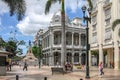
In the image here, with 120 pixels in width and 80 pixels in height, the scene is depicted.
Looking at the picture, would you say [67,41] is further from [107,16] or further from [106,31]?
[107,16]

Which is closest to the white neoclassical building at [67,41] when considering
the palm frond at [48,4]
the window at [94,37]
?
the window at [94,37]

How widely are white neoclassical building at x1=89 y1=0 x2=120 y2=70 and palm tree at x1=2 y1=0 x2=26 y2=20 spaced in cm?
3056

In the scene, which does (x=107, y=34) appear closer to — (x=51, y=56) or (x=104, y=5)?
(x=104, y=5)

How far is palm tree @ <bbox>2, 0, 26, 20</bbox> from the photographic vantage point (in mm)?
27172

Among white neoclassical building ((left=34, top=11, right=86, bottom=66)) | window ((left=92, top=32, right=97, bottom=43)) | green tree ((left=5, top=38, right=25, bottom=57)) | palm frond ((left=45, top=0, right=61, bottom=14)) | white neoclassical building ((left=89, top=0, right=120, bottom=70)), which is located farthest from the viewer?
white neoclassical building ((left=34, top=11, right=86, bottom=66))

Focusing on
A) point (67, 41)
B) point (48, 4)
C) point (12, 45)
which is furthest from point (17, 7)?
point (67, 41)

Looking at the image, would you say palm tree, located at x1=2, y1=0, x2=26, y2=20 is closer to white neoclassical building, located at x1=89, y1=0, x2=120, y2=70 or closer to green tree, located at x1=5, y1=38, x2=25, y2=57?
white neoclassical building, located at x1=89, y1=0, x2=120, y2=70

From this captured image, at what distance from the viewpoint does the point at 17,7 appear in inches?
1081

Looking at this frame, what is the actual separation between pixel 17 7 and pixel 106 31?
37353 millimetres

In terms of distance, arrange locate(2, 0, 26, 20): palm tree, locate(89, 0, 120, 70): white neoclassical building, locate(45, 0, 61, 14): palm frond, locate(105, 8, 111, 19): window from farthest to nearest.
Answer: locate(105, 8, 111, 19): window, locate(89, 0, 120, 70): white neoclassical building, locate(45, 0, 61, 14): palm frond, locate(2, 0, 26, 20): palm tree

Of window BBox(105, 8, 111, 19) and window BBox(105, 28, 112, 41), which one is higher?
window BBox(105, 8, 111, 19)

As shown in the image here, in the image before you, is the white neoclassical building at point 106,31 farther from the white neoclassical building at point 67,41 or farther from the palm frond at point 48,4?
the white neoclassical building at point 67,41

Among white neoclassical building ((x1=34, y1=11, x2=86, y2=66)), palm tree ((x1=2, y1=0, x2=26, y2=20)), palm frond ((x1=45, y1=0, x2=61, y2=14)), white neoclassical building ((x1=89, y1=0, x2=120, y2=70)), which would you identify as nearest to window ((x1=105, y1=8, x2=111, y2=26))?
white neoclassical building ((x1=89, y1=0, x2=120, y2=70))

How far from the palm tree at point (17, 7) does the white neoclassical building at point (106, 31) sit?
100 ft
